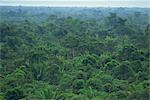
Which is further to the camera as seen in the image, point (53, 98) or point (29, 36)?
point (29, 36)

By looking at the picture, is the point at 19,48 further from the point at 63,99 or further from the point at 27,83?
the point at 63,99

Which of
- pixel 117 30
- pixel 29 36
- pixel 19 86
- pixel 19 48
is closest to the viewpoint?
pixel 19 86

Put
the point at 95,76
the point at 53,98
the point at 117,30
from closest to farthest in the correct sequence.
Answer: the point at 53,98 < the point at 95,76 < the point at 117,30

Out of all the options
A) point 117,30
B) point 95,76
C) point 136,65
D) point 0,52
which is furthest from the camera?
point 117,30

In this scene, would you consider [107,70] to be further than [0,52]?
No

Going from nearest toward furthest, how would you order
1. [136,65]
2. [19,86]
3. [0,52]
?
[19,86] < [136,65] < [0,52]

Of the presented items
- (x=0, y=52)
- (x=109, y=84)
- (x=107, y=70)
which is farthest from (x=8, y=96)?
(x=0, y=52)

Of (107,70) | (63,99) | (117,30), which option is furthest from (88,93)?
(117,30)

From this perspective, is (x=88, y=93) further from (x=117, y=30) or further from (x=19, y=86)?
(x=117, y=30)
